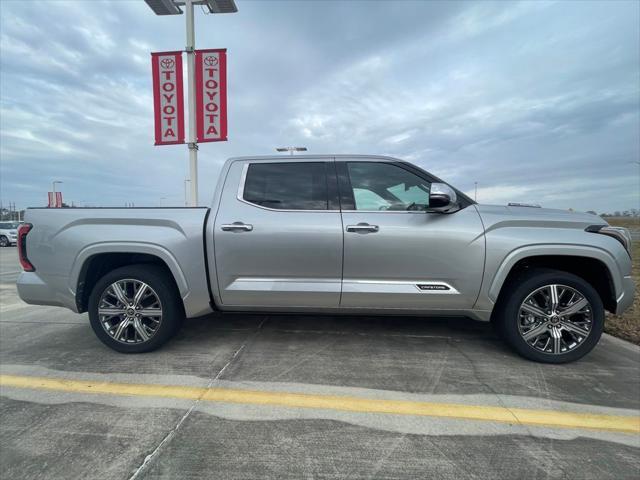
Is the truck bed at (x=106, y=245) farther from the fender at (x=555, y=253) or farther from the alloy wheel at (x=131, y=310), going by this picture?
the fender at (x=555, y=253)

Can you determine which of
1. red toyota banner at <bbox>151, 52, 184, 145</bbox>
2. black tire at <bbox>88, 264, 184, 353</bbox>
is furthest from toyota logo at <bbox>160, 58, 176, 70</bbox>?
black tire at <bbox>88, 264, 184, 353</bbox>

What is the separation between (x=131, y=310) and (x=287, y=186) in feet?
6.42

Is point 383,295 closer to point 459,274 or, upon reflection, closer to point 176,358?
point 459,274

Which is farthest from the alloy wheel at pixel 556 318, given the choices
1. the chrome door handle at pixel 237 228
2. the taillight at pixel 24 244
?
the taillight at pixel 24 244

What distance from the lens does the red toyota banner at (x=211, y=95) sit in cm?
686

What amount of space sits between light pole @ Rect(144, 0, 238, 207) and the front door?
4.77 meters

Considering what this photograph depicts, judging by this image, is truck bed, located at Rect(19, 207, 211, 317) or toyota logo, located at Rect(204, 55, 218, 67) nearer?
truck bed, located at Rect(19, 207, 211, 317)

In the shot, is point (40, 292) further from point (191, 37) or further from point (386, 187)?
point (191, 37)

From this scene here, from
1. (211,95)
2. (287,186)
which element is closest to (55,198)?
(211,95)

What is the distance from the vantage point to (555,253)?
295cm

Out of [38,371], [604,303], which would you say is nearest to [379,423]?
[604,303]

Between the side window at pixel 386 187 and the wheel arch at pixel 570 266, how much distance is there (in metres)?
0.95

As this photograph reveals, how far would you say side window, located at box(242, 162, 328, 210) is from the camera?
10.6 ft

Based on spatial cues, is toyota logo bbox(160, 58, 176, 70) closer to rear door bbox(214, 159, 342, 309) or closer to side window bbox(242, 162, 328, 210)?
side window bbox(242, 162, 328, 210)
